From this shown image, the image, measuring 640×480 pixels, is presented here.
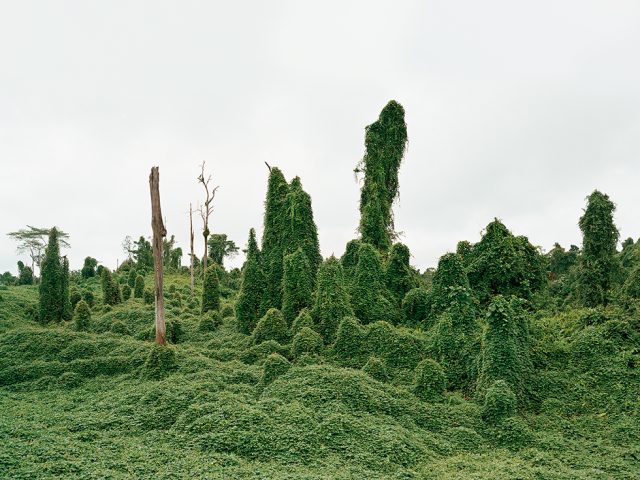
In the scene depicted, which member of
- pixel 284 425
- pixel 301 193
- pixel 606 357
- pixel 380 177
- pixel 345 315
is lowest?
pixel 284 425

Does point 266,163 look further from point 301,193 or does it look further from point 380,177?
point 380,177

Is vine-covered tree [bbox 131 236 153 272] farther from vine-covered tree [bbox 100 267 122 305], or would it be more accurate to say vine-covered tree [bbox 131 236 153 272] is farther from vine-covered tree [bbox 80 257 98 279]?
vine-covered tree [bbox 100 267 122 305]

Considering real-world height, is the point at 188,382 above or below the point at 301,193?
below

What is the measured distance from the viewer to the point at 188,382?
11.8 meters

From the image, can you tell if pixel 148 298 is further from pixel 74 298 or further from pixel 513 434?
pixel 513 434

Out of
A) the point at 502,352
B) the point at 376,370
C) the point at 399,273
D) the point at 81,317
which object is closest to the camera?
the point at 502,352

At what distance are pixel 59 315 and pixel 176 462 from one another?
61.3 feet

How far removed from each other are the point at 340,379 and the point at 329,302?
4695 mm

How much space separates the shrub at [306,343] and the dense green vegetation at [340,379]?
0.04 metres

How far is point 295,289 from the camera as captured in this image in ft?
56.5

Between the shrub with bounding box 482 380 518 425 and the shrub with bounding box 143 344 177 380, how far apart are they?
28.4 ft

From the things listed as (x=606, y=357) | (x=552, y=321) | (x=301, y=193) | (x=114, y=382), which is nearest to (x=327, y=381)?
(x=114, y=382)

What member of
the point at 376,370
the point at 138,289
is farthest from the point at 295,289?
the point at 138,289

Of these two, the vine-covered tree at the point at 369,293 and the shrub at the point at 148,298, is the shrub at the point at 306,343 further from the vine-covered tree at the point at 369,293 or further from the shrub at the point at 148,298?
the shrub at the point at 148,298
